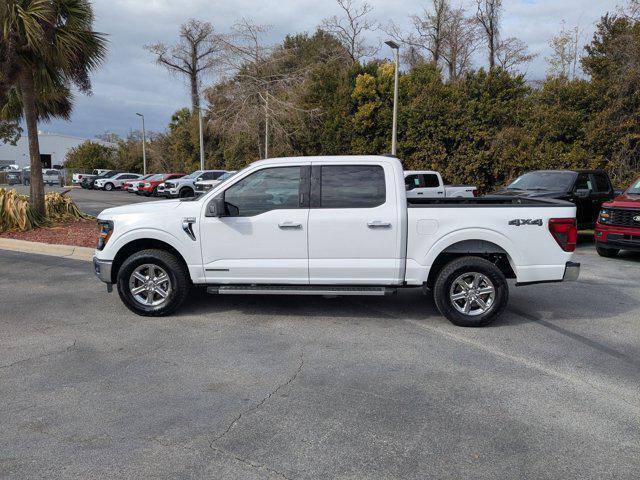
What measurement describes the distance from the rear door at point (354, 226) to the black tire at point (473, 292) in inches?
21.8

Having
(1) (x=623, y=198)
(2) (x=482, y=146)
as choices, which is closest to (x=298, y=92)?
(2) (x=482, y=146)

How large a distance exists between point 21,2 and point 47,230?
520cm

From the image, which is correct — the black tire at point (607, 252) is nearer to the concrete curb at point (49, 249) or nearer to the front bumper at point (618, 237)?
the front bumper at point (618, 237)

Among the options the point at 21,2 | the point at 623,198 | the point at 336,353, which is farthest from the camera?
the point at 21,2

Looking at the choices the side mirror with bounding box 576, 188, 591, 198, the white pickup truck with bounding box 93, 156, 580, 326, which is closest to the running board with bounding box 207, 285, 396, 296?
the white pickup truck with bounding box 93, 156, 580, 326

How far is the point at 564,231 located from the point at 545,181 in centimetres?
A: 782

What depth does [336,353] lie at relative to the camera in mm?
5195

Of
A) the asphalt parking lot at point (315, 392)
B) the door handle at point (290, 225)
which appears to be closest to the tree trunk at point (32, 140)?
the asphalt parking lot at point (315, 392)

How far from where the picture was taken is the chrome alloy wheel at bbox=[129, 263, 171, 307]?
632cm

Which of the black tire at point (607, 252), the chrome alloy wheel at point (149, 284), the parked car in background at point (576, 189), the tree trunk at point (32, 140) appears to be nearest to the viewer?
the chrome alloy wheel at point (149, 284)

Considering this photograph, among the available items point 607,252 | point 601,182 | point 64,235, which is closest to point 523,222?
point 607,252

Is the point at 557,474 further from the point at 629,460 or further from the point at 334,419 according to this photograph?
Answer: the point at 334,419

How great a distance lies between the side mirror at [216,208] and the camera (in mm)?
6004

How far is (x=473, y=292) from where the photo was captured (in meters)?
6.07
